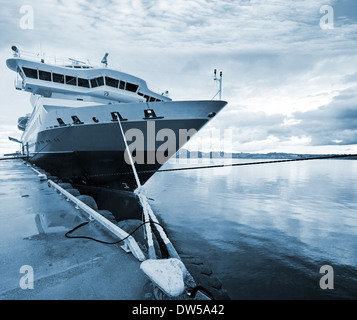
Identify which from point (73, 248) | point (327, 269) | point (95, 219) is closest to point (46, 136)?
point (95, 219)

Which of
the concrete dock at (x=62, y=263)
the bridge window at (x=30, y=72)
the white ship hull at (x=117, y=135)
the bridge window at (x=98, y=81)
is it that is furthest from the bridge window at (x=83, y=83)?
the concrete dock at (x=62, y=263)

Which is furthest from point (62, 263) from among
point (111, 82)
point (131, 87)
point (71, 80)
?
point (71, 80)

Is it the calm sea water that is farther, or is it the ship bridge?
the ship bridge

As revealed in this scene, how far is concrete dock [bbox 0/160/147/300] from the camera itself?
228 cm

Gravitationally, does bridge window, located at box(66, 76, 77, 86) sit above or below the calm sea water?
above

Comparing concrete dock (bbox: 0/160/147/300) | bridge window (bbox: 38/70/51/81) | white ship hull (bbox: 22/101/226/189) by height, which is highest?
bridge window (bbox: 38/70/51/81)

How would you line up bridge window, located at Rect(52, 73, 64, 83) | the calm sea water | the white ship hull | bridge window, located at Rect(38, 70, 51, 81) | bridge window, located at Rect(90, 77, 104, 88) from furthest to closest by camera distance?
1. bridge window, located at Rect(90, 77, 104, 88)
2. bridge window, located at Rect(52, 73, 64, 83)
3. bridge window, located at Rect(38, 70, 51, 81)
4. the white ship hull
5. the calm sea water

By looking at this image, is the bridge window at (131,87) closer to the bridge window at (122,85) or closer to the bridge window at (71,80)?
the bridge window at (122,85)

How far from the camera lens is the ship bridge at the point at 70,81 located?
13953 mm

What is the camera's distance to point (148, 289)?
7.56 ft

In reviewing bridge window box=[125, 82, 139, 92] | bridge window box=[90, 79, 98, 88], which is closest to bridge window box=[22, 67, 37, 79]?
bridge window box=[90, 79, 98, 88]

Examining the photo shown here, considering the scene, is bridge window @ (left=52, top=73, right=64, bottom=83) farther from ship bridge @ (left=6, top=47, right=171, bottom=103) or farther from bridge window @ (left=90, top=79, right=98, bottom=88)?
bridge window @ (left=90, top=79, right=98, bottom=88)
